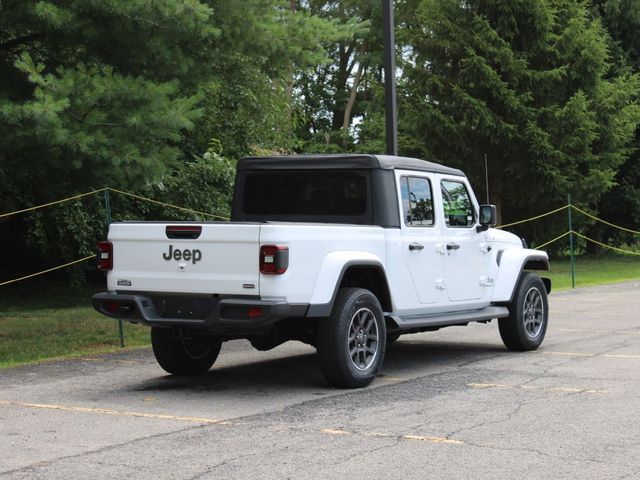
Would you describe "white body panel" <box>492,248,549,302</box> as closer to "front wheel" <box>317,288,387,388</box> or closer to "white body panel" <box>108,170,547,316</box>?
"white body panel" <box>108,170,547,316</box>

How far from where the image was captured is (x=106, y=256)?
379 inches

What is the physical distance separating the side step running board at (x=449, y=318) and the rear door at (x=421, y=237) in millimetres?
181

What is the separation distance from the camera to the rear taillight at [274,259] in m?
8.55

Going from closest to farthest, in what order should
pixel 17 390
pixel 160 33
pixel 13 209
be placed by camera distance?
pixel 17 390, pixel 160 33, pixel 13 209

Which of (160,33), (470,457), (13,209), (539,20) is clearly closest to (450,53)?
(539,20)

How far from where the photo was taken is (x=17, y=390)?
955cm

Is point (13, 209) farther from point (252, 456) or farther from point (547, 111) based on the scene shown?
point (547, 111)

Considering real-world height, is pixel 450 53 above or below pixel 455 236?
above

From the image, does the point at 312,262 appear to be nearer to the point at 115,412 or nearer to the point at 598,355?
the point at 115,412

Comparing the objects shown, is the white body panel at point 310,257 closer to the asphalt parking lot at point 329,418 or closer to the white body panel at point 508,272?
the asphalt parking lot at point 329,418

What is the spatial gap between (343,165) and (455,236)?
152 centimetres

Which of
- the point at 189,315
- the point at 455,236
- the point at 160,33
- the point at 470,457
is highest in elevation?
the point at 160,33

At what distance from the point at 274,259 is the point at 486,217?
3468 mm

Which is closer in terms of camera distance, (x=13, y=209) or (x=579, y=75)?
(x=13, y=209)
